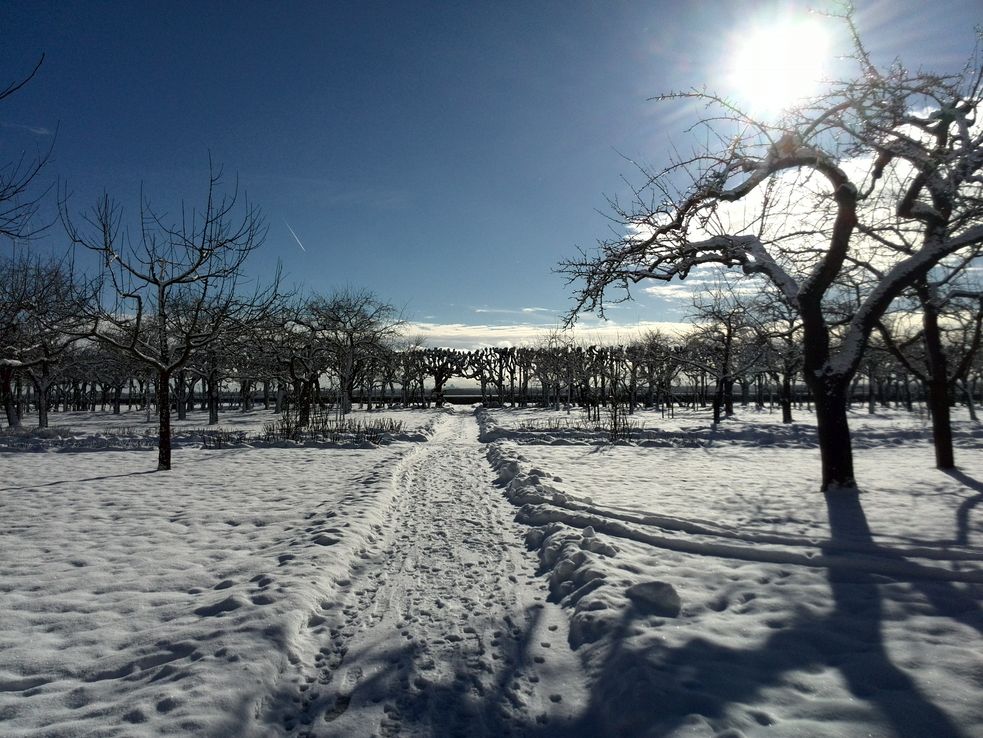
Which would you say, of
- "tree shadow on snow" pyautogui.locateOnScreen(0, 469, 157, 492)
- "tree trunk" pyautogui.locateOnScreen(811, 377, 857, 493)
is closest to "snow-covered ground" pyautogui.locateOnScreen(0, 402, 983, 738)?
"tree trunk" pyautogui.locateOnScreen(811, 377, 857, 493)

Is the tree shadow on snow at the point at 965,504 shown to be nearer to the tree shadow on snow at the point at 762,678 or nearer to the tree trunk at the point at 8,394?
the tree shadow on snow at the point at 762,678

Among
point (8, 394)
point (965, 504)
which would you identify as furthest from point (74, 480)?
point (8, 394)

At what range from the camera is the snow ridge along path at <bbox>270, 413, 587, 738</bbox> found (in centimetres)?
A: 295

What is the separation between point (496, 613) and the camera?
435cm

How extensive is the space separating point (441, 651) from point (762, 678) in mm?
2106

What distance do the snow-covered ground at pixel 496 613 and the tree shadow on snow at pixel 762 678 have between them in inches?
0.7

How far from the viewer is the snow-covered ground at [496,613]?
114 inches

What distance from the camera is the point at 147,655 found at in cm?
358

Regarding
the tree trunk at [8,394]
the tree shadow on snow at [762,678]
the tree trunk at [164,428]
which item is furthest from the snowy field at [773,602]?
the tree trunk at [8,394]

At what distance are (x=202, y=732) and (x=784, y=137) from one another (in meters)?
9.16

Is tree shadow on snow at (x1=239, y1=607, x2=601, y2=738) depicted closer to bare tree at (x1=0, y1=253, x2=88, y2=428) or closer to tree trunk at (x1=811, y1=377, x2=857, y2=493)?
tree trunk at (x1=811, y1=377, x2=857, y2=493)

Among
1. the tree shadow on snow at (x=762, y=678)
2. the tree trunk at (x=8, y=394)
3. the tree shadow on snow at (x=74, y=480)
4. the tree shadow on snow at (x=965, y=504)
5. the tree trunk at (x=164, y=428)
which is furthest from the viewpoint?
the tree trunk at (x=8, y=394)

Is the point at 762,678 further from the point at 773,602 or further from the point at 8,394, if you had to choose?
the point at 8,394

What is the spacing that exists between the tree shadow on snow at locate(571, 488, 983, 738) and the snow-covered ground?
0.06 feet
